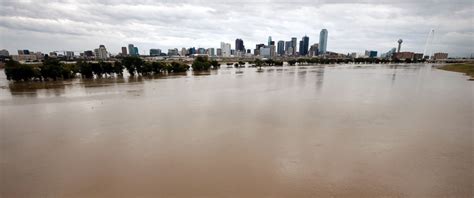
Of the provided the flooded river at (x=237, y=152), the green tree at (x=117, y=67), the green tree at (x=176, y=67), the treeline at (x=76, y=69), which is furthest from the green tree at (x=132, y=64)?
the flooded river at (x=237, y=152)

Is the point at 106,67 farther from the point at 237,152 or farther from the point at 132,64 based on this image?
the point at 237,152

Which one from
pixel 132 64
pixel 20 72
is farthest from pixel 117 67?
pixel 20 72

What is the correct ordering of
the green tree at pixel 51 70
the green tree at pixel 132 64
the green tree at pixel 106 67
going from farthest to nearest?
1. the green tree at pixel 132 64
2. the green tree at pixel 106 67
3. the green tree at pixel 51 70

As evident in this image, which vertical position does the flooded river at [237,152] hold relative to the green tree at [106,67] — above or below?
below

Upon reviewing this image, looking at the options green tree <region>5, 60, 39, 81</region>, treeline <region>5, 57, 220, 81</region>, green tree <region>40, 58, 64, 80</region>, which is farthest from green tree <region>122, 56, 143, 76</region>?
green tree <region>5, 60, 39, 81</region>

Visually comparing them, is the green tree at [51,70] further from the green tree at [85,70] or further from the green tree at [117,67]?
the green tree at [117,67]

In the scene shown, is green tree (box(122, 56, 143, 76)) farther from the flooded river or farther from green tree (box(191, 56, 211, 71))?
the flooded river
